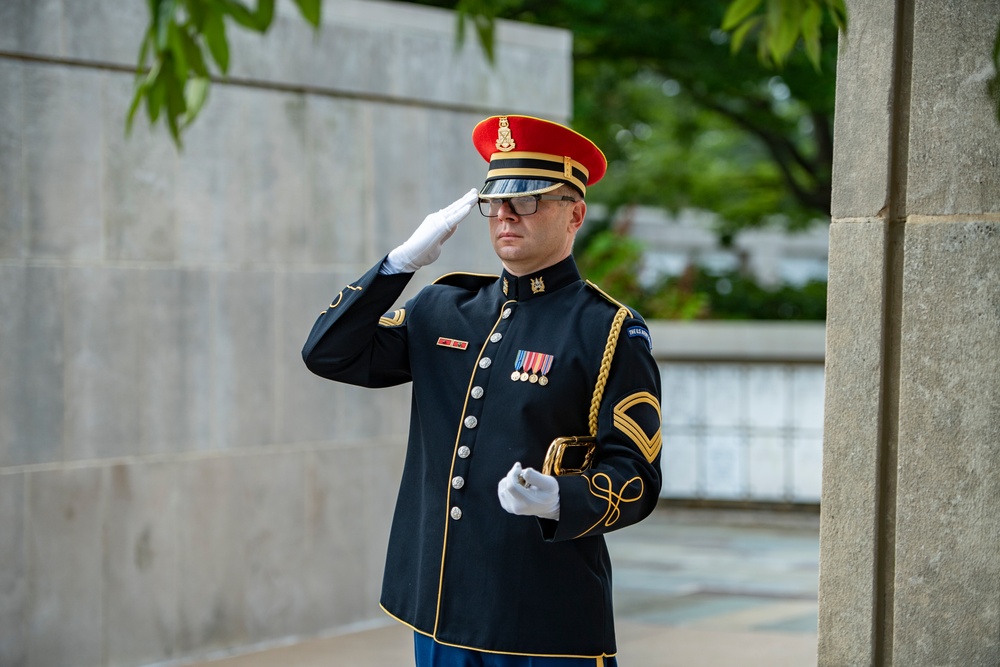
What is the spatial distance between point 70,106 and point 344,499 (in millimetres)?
2337

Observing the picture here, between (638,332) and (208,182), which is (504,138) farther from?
(208,182)

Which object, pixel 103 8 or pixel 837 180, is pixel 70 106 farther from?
pixel 837 180

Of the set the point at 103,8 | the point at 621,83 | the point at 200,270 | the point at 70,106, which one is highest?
the point at 621,83

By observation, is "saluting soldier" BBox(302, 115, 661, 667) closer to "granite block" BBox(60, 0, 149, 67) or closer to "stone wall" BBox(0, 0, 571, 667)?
"stone wall" BBox(0, 0, 571, 667)

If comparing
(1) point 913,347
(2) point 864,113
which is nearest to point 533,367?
(1) point 913,347

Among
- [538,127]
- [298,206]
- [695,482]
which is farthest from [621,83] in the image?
[538,127]

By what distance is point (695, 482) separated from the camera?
11.8 m

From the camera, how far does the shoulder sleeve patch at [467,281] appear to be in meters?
3.61

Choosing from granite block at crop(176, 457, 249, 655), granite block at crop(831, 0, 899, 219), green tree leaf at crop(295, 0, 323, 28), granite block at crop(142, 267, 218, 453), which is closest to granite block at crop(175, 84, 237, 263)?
granite block at crop(142, 267, 218, 453)

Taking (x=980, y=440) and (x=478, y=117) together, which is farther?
(x=478, y=117)

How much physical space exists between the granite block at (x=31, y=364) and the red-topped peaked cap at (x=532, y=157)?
3020 mm

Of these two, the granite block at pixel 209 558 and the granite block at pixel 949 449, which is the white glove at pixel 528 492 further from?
the granite block at pixel 209 558

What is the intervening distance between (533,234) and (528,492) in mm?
748

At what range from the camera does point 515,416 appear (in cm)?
317
